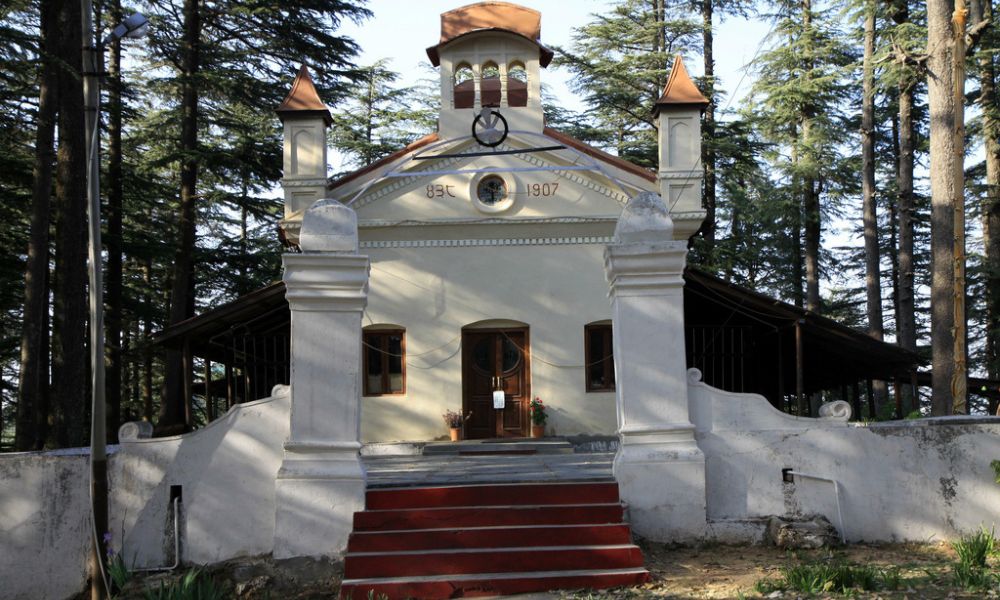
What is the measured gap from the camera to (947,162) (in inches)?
508

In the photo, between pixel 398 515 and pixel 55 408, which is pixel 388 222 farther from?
pixel 398 515

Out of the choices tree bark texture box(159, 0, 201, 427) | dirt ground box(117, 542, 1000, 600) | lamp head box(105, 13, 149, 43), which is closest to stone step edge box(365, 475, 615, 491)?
dirt ground box(117, 542, 1000, 600)

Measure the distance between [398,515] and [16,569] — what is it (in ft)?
12.7

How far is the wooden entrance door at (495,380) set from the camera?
1767 centimetres

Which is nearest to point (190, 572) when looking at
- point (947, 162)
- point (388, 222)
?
point (388, 222)

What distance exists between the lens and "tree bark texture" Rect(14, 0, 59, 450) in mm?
15398

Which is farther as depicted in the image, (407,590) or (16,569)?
(16,569)

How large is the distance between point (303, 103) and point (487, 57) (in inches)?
154

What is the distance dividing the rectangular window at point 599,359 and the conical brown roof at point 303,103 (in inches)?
263

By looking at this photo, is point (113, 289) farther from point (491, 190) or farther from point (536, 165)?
point (536, 165)

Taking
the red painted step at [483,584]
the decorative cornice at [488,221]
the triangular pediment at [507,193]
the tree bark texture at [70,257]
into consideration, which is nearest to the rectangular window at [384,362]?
the decorative cornice at [488,221]

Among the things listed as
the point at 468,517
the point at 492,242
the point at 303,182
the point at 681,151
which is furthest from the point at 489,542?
the point at 681,151

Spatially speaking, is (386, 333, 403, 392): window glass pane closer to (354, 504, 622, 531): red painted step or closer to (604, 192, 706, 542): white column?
(604, 192, 706, 542): white column

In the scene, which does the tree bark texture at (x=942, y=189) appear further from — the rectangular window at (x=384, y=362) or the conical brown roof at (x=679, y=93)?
the rectangular window at (x=384, y=362)
